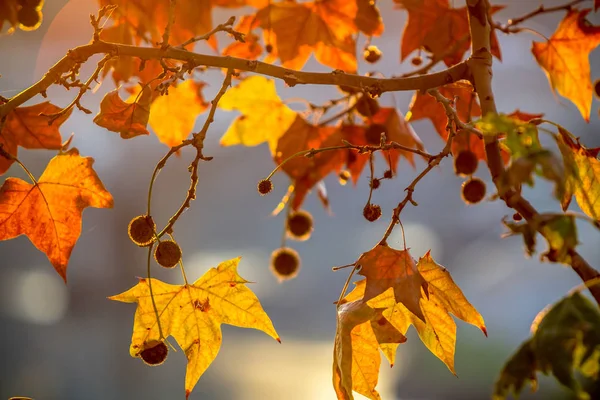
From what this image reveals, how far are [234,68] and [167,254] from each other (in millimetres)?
214

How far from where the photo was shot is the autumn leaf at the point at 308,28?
3.35 feet

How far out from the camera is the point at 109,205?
2.60 feet

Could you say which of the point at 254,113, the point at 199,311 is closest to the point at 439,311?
the point at 199,311

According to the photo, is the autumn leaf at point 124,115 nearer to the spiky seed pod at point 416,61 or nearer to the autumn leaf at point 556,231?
the autumn leaf at point 556,231

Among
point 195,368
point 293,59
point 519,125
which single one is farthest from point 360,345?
point 293,59

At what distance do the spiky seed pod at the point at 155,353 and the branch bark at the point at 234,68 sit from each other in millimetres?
295

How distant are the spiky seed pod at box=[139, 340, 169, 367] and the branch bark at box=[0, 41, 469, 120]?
295 mm

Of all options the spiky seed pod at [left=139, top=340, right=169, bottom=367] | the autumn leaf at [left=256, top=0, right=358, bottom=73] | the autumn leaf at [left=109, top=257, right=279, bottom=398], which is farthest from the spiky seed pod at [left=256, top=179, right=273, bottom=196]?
the autumn leaf at [left=256, top=0, right=358, bottom=73]

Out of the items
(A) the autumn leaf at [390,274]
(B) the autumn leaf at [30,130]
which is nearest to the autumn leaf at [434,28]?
(A) the autumn leaf at [390,274]

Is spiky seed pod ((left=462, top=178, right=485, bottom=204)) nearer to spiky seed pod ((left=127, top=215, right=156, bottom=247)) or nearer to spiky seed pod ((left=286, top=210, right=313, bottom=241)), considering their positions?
spiky seed pod ((left=286, top=210, right=313, bottom=241))

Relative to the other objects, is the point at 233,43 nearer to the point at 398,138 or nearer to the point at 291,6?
the point at 291,6

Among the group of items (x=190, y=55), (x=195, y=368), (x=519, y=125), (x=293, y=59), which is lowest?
(x=195, y=368)

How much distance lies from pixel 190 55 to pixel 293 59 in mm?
381

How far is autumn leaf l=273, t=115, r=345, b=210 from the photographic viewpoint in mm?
1056
